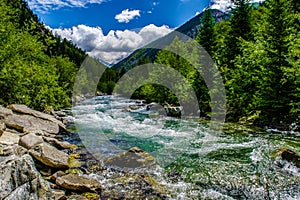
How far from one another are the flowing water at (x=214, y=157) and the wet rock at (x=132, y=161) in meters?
0.52

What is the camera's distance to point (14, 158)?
459cm

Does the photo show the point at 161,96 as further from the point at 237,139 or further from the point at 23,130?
the point at 23,130

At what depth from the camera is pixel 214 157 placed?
9266mm

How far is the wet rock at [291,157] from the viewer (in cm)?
738

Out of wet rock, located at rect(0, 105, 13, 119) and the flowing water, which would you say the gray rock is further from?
wet rock, located at rect(0, 105, 13, 119)

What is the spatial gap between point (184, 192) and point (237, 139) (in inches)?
263

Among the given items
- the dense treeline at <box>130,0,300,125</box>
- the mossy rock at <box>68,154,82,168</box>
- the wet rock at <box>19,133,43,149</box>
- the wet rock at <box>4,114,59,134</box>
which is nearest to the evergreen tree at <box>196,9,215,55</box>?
the dense treeline at <box>130,0,300,125</box>

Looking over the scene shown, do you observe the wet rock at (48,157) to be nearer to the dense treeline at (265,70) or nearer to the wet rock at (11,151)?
the wet rock at (11,151)

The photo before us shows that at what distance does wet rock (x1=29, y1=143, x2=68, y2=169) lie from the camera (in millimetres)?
7438

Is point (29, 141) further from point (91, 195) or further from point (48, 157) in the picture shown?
point (91, 195)

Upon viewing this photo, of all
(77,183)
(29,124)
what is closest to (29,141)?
(77,183)

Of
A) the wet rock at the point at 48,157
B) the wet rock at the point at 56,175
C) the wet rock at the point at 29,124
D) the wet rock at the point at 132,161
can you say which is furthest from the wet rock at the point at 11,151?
the wet rock at the point at 29,124

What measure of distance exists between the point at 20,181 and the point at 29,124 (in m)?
8.14

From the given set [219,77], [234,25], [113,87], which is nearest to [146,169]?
[219,77]
